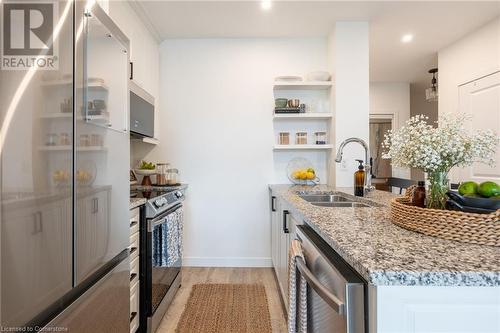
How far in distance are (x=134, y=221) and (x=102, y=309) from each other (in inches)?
25.7

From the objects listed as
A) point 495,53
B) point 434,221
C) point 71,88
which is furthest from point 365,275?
point 495,53

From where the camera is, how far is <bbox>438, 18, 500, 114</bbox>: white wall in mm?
3092

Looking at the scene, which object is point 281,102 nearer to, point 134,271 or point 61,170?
point 134,271

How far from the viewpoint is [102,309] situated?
128 centimetres

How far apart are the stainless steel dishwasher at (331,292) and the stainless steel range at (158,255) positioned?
3.84 feet

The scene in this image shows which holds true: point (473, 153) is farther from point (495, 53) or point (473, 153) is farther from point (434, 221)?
point (495, 53)

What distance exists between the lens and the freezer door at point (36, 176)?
31.2 inches

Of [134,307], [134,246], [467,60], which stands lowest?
[134,307]

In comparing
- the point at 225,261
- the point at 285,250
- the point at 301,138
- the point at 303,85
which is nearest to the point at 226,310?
the point at 285,250

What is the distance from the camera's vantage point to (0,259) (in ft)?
2.51

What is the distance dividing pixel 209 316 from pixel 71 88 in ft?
6.31

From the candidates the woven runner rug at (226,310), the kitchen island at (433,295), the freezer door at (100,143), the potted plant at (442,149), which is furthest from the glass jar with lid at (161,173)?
the kitchen island at (433,295)

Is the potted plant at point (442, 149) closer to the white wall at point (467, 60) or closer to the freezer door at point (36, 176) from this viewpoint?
the freezer door at point (36, 176)

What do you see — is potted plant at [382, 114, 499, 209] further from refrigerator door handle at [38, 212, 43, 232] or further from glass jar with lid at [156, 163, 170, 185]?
glass jar with lid at [156, 163, 170, 185]
